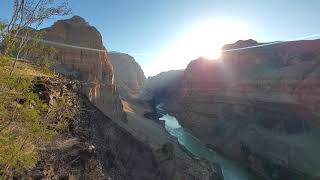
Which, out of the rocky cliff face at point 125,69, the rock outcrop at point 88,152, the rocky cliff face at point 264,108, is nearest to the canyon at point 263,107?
the rocky cliff face at point 264,108

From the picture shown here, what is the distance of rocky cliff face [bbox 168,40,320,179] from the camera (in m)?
59.8

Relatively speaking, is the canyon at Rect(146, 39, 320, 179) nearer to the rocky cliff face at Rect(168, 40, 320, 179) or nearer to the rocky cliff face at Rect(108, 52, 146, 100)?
the rocky cliff face at Rect(168, 40, 320, 179)

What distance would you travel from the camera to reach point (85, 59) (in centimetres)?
4825

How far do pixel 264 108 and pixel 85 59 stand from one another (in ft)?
128

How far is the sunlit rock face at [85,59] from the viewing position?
150 ft

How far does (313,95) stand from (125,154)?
42.8 meters

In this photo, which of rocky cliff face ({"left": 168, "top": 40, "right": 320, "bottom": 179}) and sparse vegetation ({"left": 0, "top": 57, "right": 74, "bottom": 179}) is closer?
sparse vegetation ({"left": 0, "top": 57, "right": 74, "bottom": 179})

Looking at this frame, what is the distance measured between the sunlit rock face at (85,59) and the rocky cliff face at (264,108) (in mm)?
25700

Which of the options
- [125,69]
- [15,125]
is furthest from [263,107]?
[125,69]

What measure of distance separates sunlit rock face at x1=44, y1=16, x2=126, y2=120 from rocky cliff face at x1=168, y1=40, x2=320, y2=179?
25700 millimetres

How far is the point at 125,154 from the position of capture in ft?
108

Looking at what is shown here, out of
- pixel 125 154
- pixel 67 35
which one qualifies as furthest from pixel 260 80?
pixel 125 154

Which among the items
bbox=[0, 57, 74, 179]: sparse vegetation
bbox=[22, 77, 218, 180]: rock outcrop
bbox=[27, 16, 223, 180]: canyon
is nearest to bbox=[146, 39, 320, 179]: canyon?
bbox=[27, 16, 223, 180]: canyon

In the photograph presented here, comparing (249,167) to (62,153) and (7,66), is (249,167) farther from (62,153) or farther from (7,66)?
(7,66)
